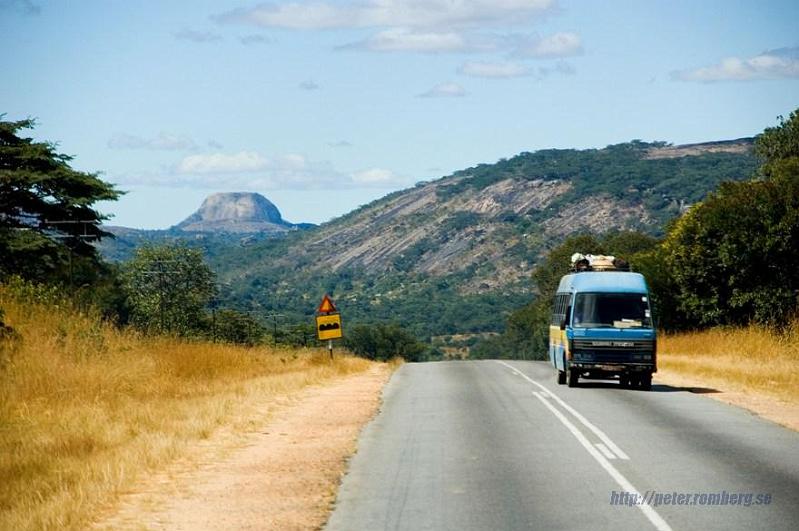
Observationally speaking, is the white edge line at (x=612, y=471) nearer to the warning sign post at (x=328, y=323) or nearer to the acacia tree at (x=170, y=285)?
the warning sign post at (x=328, y=323)

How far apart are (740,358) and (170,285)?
7626 centimetres

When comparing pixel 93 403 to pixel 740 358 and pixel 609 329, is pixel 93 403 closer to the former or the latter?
pixel 609 329

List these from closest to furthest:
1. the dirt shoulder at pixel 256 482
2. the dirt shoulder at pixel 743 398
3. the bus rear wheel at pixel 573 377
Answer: the dirt shoulder at pixel 256 482
the dirt shoulder at pixel 743 398
the bus rear wheel at pixel 573 377

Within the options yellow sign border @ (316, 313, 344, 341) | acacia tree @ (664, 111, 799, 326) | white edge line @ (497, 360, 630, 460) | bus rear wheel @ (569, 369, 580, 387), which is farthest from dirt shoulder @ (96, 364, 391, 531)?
acacia tree @ (664, 111, 799, 326)

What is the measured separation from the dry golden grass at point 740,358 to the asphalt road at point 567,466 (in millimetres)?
5257

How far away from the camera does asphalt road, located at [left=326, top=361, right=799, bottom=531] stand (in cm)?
1238

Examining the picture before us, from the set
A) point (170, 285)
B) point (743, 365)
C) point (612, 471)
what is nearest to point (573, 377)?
point (743, 365)

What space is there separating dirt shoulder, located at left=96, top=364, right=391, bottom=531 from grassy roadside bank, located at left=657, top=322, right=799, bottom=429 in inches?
316

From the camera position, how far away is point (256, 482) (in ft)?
48.4

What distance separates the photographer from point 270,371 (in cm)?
3519

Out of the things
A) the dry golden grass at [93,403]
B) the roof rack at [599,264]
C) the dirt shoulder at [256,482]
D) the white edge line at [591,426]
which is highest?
A: the roof rack at [599,264]

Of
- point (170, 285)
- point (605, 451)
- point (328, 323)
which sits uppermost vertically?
point (170, 285)

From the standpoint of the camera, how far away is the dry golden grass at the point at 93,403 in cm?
1443

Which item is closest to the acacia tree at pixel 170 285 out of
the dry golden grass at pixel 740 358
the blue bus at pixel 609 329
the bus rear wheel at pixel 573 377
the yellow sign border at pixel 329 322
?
the dry golden grass at pixel 740 358
